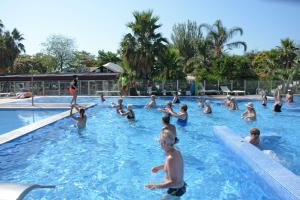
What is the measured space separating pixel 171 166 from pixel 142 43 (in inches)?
982

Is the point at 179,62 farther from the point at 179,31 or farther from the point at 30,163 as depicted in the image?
the point at 30,163

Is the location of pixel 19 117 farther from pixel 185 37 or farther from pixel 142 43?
pixel 185 37

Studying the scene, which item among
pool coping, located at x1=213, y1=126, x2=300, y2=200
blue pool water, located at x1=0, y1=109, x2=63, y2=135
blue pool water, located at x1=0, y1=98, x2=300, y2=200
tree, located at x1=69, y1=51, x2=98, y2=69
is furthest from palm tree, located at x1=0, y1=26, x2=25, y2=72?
pool coping, located at x1=213, y1=126, x2=300, y2=200

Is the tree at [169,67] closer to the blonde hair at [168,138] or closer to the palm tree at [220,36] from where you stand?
the palm tree at [220,36]

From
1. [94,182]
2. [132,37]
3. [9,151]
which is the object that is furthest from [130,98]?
[94,182]

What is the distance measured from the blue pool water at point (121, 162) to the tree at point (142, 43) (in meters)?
15.9

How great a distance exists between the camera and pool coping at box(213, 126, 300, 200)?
187 inches

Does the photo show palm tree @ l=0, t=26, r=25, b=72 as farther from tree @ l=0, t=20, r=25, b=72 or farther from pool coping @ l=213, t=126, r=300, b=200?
pool coping @ l=213, t=126, r=300, b=200

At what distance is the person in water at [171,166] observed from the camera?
12.4 feet

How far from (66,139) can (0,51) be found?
3869 centimetres

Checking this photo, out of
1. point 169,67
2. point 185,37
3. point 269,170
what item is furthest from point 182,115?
point 185,37

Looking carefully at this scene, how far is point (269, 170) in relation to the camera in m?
5.57

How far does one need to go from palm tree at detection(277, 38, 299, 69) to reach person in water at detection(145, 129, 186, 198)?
3621 cm

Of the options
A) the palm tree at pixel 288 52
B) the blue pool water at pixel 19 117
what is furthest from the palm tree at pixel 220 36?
the blue pool water at pixel 19 117
